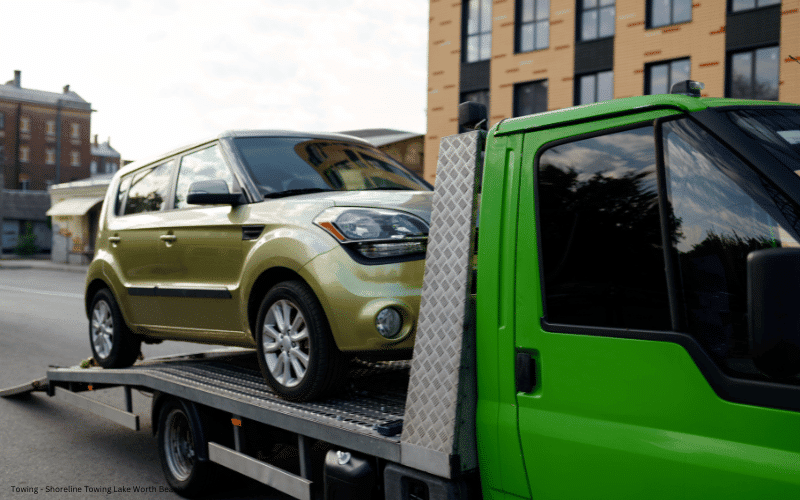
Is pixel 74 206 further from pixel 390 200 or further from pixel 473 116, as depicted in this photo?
pixel 473 116

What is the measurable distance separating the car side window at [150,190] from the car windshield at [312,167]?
3.21ft

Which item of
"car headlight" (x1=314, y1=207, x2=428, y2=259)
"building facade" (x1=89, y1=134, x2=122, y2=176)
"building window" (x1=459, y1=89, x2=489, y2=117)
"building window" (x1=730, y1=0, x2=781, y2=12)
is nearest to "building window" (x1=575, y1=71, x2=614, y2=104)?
"building window" (x1=459, y1=89, x2=489, y2=117)

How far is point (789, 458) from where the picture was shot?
1.84 metres

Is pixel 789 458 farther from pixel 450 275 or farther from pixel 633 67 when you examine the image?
pixel 633 67

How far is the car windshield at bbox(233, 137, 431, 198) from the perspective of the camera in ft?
14.8

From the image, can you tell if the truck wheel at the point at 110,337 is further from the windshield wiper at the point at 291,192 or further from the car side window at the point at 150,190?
the windshield wiper at the point at 291,192

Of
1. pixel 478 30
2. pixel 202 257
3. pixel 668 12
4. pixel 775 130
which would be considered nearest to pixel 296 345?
pixel 202 257

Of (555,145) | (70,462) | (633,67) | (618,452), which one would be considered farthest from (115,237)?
(633,67)

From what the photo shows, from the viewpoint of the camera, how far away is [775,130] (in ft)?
7.06

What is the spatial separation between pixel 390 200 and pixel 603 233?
5.93ft

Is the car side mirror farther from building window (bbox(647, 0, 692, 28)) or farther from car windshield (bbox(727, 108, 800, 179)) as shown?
building window (bbox(647, 0, 692, 28))

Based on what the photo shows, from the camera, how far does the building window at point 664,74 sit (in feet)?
63.6

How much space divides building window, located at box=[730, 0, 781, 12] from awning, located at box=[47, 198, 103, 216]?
102ft

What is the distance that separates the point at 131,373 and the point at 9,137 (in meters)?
75.7
